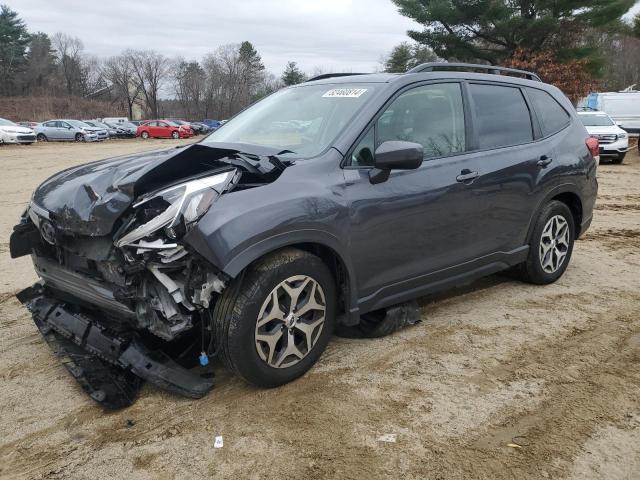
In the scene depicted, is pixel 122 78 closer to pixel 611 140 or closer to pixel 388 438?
pixel 611 140

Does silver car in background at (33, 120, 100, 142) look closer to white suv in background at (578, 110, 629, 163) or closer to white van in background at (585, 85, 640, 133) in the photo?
white van in background at (585, 85, 640, 133)

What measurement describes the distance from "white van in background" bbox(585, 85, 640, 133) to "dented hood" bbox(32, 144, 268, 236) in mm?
23234

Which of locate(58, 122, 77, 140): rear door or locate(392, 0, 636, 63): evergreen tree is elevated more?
locate(392, 0, 636, 63): evergreen tree

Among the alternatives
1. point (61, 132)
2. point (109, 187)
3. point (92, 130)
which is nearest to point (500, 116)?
point (109, 187)

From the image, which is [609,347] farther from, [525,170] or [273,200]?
[273,200]

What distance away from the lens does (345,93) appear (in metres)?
3.91

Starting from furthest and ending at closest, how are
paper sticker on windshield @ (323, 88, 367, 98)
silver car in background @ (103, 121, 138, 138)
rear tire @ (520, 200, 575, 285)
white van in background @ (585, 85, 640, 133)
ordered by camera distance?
silver car in background @ (103, 121, 138, 138), white van in background @ (585, 85, 640, 133), rear tire @ (520, 200, 575, 285), paper sticker on windshield @ (323, 88, 367, 98)

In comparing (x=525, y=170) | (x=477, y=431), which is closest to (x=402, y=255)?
(x=477, y=431)

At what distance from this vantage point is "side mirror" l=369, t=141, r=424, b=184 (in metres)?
3.31

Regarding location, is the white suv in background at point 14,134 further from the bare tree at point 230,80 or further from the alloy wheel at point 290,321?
the bare tree at point 230,80

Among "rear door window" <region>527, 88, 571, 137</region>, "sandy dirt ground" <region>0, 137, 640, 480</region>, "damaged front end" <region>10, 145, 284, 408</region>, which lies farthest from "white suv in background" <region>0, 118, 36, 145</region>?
"rear door window" <region>527, 88, 571, 137</region>

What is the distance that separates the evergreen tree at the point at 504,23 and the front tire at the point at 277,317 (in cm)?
3150

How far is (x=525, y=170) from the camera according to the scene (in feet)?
14.9

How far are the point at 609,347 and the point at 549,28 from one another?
31022 millimetres
